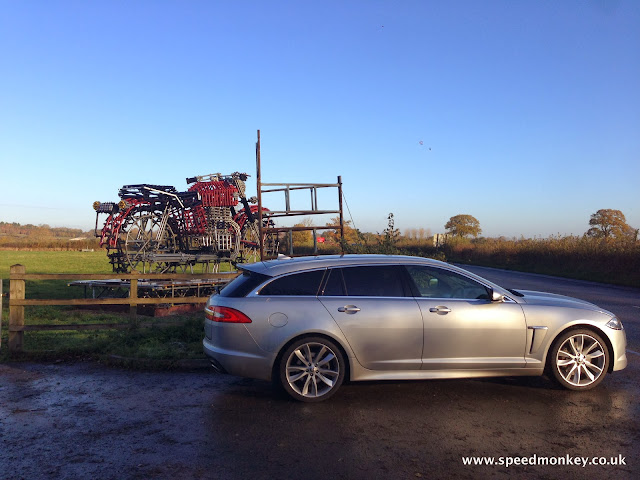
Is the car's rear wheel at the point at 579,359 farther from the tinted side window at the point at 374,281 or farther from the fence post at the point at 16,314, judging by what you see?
the fence post at the point at 16,314

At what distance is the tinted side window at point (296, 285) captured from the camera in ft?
18.7

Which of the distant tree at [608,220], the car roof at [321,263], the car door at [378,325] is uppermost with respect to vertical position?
the distant tree at [608,220]

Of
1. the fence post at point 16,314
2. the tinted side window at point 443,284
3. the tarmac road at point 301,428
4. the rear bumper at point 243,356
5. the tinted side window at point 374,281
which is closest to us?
the tarmac road at point 301,428

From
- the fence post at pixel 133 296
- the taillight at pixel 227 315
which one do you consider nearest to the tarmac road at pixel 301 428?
the taillight at pixel 227 315

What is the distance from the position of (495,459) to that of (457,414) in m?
1.04

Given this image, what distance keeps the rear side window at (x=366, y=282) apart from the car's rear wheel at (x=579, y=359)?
75.0 inches

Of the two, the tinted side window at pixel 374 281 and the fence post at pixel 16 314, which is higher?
the tinted side window at pixel 374 281

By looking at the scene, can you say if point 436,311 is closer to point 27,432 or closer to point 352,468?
point 352,468

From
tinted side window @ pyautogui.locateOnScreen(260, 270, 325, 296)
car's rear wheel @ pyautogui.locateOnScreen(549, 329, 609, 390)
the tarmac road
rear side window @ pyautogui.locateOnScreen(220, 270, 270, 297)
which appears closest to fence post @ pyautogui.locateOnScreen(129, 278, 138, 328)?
the tarmac road

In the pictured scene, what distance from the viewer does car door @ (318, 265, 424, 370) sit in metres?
5.54

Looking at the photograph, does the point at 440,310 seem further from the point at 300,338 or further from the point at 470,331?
the point at 300,338

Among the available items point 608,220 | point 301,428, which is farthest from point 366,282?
point 608,220

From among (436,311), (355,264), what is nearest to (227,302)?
(355,264)

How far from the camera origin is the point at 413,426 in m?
4.80
